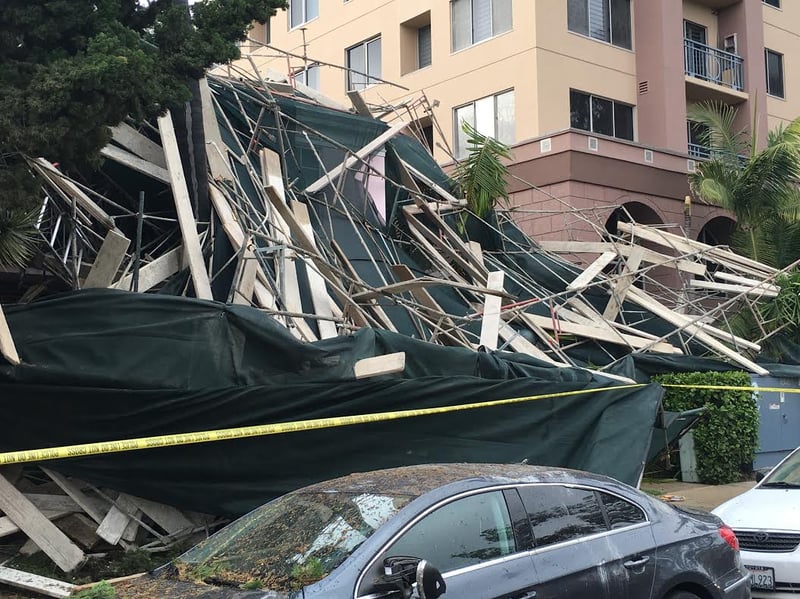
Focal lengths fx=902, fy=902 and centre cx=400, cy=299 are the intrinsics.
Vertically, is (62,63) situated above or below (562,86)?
below

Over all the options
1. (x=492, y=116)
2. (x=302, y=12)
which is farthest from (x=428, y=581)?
(x=302, y=12)

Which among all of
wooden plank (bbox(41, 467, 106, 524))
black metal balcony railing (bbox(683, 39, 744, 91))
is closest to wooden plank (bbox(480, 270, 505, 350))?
wooden plank (bbox(41, 467, 106, 524))

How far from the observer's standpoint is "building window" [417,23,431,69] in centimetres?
2533

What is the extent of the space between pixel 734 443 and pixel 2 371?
10.3 metres

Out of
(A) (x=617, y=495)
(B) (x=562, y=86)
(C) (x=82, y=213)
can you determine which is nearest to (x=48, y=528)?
(C) (x=82, y=213)

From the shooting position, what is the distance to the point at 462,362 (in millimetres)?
9695

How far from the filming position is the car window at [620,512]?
5.39 m

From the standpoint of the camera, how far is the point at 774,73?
27.2m

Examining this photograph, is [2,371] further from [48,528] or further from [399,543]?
[399,543]

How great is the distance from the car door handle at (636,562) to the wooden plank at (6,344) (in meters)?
5.06

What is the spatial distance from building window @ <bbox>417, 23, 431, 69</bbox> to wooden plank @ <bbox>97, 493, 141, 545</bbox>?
1918 centimetres

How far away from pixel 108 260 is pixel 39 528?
2670 millimetres

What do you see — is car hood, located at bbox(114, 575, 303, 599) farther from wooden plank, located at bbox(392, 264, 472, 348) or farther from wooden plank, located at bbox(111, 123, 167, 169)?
wooden plank, located at bbox(111, 123, 167, 169)

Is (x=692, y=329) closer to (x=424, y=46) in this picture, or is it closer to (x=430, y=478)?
(x=430, y=478)
